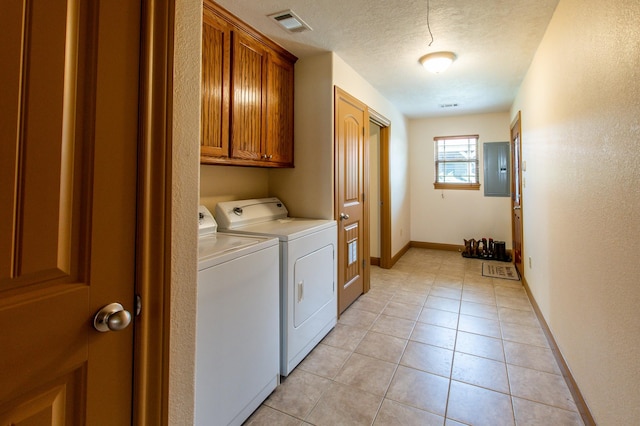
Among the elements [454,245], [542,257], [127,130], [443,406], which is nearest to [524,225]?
[542,257]

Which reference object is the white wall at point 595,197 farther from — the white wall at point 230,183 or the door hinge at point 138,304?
the white wall at point 230,183

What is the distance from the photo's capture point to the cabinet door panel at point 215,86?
1.87 meters

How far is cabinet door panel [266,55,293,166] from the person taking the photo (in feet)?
8.14

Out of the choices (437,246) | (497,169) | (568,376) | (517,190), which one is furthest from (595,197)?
(437,246)

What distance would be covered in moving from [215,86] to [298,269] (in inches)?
51.3

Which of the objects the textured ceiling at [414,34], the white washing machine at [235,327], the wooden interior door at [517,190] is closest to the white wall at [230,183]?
the white washing machine at [235,327]

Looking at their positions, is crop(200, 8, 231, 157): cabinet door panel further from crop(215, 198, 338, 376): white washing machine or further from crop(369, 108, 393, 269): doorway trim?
crop(369, 108, 393, 269): doorway trim

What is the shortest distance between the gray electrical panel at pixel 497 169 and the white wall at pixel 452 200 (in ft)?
0.30

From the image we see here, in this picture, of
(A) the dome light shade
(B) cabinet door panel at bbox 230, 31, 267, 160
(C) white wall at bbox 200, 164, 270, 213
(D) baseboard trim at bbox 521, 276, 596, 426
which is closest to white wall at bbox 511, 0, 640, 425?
(D) baseboard trim at bbox 521, 276, 596, 426

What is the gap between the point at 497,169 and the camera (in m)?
5.01

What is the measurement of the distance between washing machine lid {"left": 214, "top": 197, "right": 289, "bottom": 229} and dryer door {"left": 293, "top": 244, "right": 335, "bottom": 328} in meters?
0.54

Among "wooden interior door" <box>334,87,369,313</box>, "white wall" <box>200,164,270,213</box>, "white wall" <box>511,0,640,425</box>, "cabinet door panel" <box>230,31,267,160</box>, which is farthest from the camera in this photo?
"wooden interior door" <box>334,87,369,313</box>

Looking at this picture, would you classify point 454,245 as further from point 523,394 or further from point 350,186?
point 523,394

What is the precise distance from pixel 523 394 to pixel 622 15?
6.31 ft
